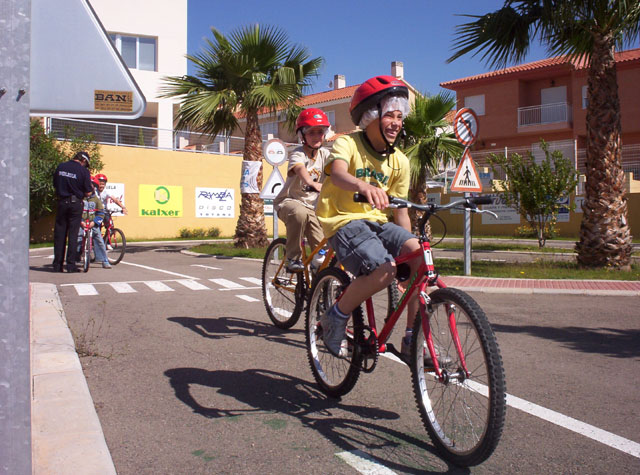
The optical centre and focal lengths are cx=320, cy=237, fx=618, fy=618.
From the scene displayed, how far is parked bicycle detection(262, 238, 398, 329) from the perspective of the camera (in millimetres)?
5109

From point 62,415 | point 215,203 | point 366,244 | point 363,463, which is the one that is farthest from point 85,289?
point 215,203

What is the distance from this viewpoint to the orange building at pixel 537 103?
31906mm

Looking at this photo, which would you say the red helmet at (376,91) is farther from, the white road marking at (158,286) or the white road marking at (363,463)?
the white road marking at (158,286)

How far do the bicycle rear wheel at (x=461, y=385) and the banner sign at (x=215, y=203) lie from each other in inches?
956

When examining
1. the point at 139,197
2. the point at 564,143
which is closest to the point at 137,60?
the point at 139,197

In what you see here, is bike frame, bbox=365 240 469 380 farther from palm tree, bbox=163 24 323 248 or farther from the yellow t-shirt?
palm tree, bbox=163 24 323 248

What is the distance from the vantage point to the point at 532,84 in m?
36.6

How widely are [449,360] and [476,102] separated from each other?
3756cm

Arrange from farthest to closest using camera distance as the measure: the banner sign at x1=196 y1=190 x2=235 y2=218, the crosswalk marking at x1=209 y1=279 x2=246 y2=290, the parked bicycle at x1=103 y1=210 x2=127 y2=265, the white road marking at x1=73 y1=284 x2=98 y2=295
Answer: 1. the banner sign at x1=196 y1=190 x2=235 y2=218
2. the parked bicycle at x1=103 y1=210 x2=127 y2=265
3. the crosswalk marking at x1=209 y1=279 x2=246 y2=290
4. the white road marking at x1=73 y1=284 x2=98 y2=295

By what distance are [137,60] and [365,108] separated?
30165mm

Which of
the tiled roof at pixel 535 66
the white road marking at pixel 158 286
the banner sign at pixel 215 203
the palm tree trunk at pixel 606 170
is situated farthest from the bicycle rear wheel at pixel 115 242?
the tiled roof at pixel 535 66

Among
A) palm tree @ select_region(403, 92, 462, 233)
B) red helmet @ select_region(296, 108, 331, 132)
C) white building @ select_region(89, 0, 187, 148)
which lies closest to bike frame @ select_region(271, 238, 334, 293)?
red helmet @ select_region(296, 108, 331, 132)

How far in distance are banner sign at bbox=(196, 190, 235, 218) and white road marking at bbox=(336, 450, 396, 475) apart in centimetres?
2426

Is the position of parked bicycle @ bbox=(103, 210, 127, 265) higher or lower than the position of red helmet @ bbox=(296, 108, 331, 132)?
lower
